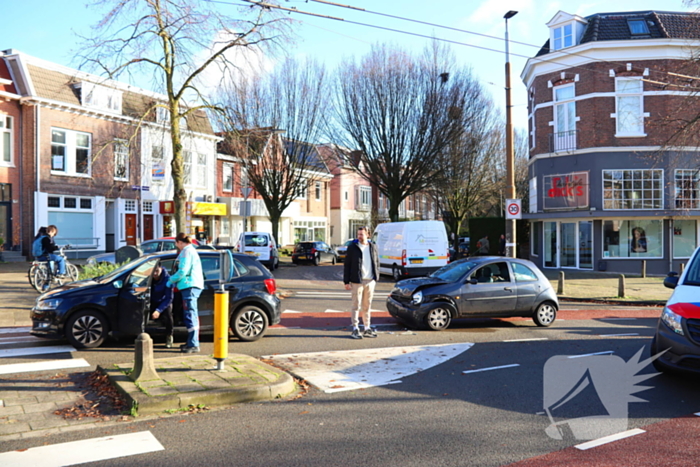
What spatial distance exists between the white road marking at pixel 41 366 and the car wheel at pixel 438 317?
620cm

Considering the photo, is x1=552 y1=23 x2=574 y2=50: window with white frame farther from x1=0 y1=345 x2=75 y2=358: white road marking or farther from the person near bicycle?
x1=0 y1=345 x2=75 y2=358: white road marking

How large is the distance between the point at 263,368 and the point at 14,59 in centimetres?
2502

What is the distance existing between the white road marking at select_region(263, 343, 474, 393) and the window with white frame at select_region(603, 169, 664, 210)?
1982 cm

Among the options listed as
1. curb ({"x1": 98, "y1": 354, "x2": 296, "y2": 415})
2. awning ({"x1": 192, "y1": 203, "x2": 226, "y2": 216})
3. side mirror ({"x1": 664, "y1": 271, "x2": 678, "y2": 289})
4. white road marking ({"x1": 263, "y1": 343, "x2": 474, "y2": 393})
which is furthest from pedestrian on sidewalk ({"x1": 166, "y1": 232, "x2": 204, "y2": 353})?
awning ({"x1": 192, "y1": 203, "x2": 226, "y2": 216})

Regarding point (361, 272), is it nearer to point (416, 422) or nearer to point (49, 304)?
point (416, 422)

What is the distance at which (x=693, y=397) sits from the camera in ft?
21.0

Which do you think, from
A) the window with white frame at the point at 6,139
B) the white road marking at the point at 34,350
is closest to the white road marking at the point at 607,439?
the white road marking at the point at 34,350

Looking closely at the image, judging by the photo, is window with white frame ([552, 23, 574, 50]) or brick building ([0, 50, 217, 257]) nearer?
brick building ([0, 50, 217, 257])

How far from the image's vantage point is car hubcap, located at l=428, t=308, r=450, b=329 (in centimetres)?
1118

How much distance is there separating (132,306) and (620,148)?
23993mm

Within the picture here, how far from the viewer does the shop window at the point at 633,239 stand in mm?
26391

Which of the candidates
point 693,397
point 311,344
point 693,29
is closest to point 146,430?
point 311,344

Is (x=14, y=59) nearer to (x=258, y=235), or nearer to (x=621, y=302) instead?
(x=258, y=235)

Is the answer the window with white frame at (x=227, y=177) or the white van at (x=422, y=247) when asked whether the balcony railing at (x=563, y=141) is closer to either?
the white van at (x=422, y=247)
